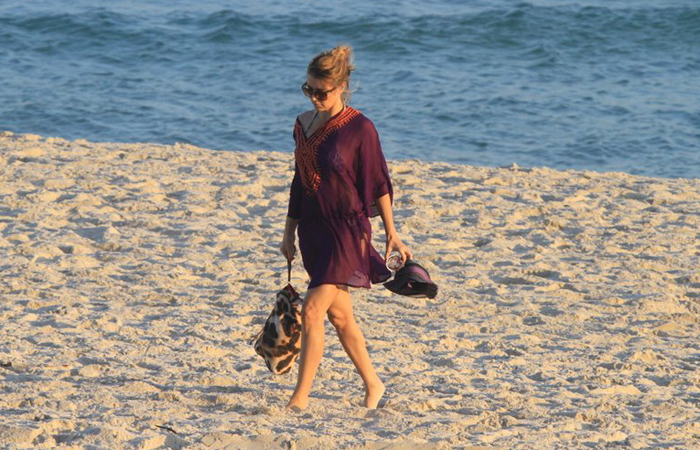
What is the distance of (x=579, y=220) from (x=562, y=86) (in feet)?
33.0

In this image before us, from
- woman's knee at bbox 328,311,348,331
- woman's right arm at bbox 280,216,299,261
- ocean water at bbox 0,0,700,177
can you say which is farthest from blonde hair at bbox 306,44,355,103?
ocean water at bbox 0,0,700,177

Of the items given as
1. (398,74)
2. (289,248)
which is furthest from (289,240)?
(398,74)

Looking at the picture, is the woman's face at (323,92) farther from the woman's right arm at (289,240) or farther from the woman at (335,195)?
the woman's right arm at (289,240)

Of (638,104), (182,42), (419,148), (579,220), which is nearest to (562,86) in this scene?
(638,104)

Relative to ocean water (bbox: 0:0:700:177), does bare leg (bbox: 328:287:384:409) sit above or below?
above

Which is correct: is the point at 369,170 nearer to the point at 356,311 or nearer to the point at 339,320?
the point at 339,320

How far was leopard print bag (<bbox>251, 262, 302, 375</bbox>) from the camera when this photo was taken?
4734 millimetres

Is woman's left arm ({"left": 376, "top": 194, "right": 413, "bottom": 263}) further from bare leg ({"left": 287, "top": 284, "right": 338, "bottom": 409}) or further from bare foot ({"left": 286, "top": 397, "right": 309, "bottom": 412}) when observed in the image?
bare foot ({"left": 286, "top": 397, "right": 309, "bottom": 412})

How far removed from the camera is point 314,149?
4.44 meters

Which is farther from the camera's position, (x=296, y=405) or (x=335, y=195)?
(x=296, y=405)

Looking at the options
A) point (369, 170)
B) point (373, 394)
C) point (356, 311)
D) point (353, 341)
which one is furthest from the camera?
point (356, 311)

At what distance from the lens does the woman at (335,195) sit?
14.4ft

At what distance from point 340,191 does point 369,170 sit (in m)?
0.15

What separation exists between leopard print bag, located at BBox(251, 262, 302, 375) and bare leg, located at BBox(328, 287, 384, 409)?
202 millimetres
